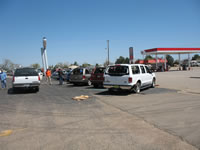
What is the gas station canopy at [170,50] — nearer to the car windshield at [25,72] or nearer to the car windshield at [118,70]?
the car windshield at [118,70]

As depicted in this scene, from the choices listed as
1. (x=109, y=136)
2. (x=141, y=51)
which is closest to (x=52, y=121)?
(x=109, y=136)

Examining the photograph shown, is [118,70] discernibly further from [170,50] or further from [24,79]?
[170,50]

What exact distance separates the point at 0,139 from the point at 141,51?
127 ft

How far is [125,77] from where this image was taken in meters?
9.85

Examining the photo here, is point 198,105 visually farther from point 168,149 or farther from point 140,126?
point 168,149

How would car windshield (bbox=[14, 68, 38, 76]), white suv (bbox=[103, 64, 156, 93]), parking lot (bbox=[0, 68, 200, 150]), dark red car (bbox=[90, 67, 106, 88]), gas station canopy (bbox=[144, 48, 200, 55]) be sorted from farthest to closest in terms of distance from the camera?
gas station canopy (bbox=[144, 48, 200, 55]) < dark red car (bbox=[90, 67, 106, 88]) < car windshield (bbox=[14, 68, 38, 76]) < white suv (bbox=[103, 64, 156, 93]) < parking lot (bbox=[0, 68, 200, 150])

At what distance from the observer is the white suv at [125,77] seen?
32.2 ft

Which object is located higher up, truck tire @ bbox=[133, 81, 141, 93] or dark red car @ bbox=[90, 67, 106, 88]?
dark red car @ bbox=[90, 67, 106, 88]

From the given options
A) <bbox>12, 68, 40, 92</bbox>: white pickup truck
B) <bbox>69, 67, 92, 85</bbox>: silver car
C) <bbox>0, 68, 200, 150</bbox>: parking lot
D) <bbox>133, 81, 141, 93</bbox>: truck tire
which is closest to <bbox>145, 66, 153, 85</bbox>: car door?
<bbox>133, 81, 141, 93</bbox>: truck tire

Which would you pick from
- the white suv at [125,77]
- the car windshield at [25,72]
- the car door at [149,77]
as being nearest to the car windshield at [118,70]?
the white suv at [125,77]

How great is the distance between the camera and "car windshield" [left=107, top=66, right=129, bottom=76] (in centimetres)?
1009

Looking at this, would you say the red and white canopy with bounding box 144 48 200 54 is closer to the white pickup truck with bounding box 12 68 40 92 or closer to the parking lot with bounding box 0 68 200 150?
the white pickup truck with bounding box 12 68 40 92

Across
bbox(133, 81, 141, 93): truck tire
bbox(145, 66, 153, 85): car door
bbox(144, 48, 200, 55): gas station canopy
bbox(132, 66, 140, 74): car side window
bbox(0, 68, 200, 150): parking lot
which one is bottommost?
bbox(0, 68, 200, 150): parking lot

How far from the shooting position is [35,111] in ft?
22.1
